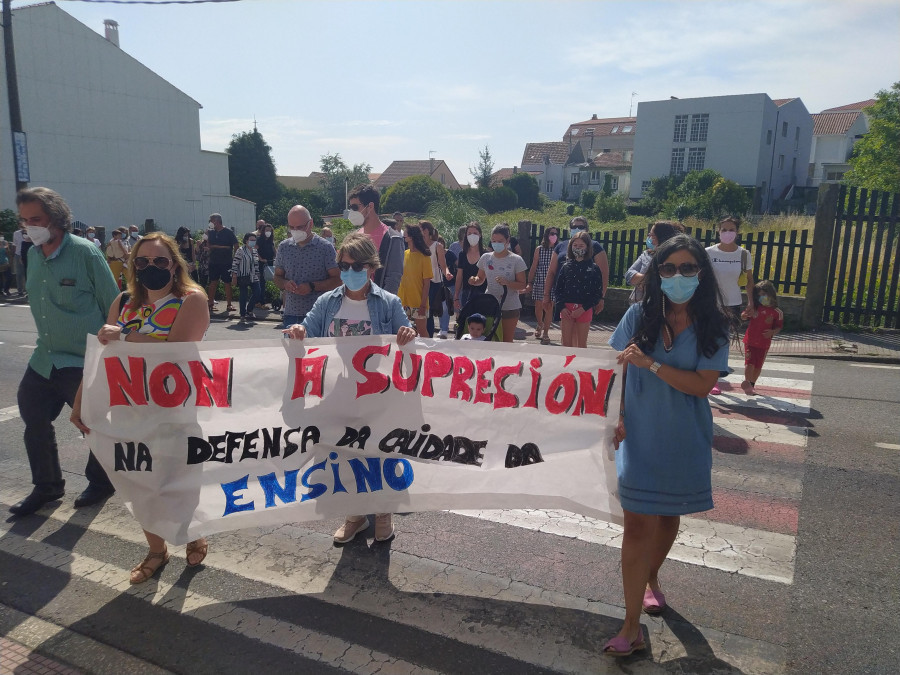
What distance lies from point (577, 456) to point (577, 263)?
4264 millimetres

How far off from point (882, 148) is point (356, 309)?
154 feet

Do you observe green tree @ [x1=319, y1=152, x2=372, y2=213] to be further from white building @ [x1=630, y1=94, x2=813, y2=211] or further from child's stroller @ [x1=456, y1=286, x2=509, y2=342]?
child's stroller @ [x1=456, y1=286, x2=509, y2=342]

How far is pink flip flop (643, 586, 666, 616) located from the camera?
3.38 m

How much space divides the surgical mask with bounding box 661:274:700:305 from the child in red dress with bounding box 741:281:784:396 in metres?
5.17

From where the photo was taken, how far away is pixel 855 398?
312 inches

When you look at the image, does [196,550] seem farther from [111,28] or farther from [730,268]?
[111,28]

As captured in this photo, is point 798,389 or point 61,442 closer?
point 61,442

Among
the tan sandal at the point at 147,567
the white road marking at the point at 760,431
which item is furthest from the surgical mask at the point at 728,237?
the tan sandal at the point at 147,567

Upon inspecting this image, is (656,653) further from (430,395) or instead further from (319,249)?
(319,249)

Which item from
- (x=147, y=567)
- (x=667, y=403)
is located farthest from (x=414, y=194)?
(x=667, y=403)

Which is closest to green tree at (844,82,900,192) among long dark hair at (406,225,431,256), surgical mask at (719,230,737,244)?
surgical mask at (719,230,737,244)

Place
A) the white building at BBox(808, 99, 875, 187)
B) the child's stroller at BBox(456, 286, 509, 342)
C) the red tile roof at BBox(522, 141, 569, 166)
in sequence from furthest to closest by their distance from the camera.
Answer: the red tile roof at BBox(522, 141, 569, 166), the white building at BBox(808, 99, 875, 187), the child's stroller at BBox(456, 286, 509, 342)

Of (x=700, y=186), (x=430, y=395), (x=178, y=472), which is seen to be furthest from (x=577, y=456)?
(x=700, y=186)

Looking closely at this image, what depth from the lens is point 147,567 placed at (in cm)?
372
